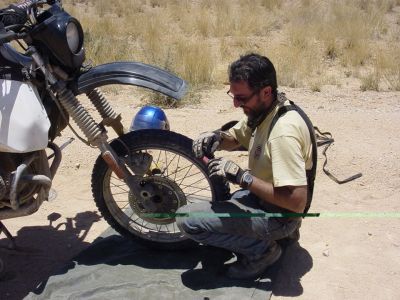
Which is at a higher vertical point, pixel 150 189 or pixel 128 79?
pixel 128 79

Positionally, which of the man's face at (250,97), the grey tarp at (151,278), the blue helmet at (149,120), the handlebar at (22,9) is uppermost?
the handlebar at (22,9)

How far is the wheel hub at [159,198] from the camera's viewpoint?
3.24 metres

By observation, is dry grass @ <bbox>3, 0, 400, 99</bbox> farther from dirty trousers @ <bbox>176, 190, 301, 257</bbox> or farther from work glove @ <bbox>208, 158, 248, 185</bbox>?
work glove @ <bbox>208, 158, 248, 185</bbox>

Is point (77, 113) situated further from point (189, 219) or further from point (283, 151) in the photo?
point (283, 151)

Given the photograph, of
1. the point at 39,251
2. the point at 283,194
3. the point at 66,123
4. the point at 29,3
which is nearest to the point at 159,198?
the point at 66,123

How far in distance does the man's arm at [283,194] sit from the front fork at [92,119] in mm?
861

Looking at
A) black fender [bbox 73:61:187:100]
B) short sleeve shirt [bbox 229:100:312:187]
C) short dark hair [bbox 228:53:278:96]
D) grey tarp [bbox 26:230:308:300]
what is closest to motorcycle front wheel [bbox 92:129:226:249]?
grey tarp [bbox 26:230:308:300]

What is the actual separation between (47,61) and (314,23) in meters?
9.25

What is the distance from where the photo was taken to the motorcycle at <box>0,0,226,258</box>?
9.36ft

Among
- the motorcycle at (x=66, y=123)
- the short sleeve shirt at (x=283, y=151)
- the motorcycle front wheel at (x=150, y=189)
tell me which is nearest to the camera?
the short sleeve shirt at (x=283, y=151)

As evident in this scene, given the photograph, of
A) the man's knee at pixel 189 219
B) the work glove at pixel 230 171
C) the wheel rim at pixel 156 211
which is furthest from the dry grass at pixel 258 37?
the work glove at pixel 230 171

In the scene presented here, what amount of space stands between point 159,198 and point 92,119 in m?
0.62

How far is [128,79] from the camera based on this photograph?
9.95 feet

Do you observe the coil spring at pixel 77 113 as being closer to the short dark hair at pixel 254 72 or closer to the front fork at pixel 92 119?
the front fork at pixel 92 119
